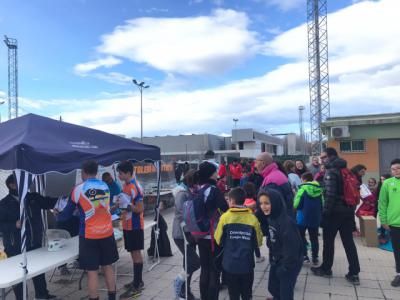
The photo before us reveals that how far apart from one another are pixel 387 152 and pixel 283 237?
15680mm

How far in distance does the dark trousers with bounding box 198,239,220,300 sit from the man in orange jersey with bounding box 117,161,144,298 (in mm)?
1279

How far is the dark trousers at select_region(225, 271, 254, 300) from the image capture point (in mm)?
3662

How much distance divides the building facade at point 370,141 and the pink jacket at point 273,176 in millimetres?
13891

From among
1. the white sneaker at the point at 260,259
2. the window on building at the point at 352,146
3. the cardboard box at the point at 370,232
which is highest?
the window on building at the point at 352,146

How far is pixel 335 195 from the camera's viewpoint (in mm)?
4918

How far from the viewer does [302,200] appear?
5664mm

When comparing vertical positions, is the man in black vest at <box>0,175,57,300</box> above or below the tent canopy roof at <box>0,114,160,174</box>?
below

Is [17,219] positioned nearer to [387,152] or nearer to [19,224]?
[19,224]

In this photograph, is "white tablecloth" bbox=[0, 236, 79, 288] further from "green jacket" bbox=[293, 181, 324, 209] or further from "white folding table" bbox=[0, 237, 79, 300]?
Result: "green jacket" bbox=[293, 181, 324, 209]

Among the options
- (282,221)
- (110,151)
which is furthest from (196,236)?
(110,151)

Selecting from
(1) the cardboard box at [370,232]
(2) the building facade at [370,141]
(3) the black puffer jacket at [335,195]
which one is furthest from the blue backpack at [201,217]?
(2) the building facade at [370,141]

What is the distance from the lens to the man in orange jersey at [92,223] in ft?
13.4

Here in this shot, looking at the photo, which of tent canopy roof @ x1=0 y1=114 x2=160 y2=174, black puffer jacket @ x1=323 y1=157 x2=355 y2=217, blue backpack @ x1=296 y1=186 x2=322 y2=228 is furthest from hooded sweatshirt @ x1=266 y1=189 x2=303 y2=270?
tent canopy roof @ x1=0 y1=114 x2=160 y2=174

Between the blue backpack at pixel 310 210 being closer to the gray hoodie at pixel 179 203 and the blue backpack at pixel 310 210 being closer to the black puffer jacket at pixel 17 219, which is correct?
the gray hoodie at pixel 179 203
